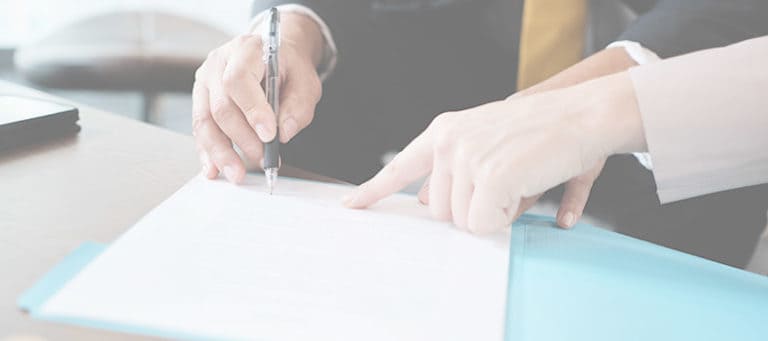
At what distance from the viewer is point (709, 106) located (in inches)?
22.5

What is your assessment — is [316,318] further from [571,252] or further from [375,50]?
[375,50]

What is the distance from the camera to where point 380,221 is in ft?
1.97

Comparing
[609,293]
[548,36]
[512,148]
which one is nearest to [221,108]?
[512,148]

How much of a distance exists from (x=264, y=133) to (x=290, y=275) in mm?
204

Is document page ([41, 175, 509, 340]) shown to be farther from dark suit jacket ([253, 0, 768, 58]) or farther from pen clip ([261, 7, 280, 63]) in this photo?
dark suit jacket ([253, 0, 768, 58])

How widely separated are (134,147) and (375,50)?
0.50m

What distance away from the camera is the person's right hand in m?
0.66

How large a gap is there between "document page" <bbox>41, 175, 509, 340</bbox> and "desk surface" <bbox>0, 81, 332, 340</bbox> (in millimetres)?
27

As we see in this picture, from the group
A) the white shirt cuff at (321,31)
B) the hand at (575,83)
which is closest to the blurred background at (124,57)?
the white shirt cuff at (321,31)

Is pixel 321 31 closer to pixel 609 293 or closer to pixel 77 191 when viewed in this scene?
pixel 77 191

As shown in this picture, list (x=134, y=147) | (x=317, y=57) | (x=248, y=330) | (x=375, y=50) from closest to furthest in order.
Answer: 1. (x=248, y=330)
2. (x=134, y=147)
3. (x=317, y=57)
4. (x=375, y=50)

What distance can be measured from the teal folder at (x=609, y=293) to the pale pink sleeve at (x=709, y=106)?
99mm

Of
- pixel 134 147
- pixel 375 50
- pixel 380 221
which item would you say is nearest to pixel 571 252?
pixel 380 221

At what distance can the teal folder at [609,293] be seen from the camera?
449 millimetres
